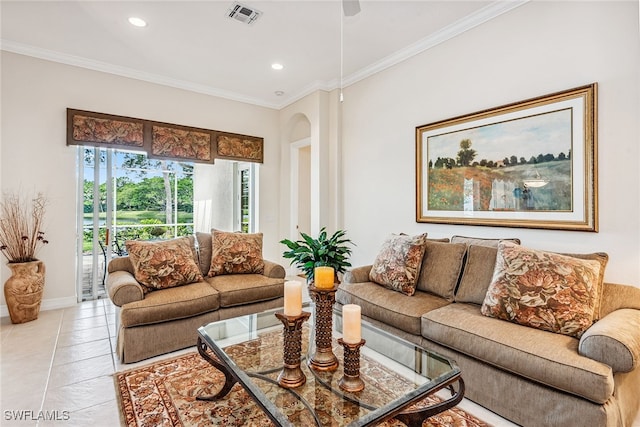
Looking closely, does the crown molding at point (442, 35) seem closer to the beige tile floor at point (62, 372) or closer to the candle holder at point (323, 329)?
the candle holder at point (323, 329)

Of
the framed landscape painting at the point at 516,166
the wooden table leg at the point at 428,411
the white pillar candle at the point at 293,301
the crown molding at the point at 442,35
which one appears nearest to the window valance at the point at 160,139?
the crown molding at the point at 442,35

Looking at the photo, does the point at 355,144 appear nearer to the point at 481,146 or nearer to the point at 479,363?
the point at 481,146

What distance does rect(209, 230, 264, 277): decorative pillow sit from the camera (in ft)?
10.6

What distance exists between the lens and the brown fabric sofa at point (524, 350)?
1.49 m

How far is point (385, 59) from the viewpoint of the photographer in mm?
3680

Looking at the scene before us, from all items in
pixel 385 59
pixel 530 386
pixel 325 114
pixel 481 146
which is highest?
pixel 385 59

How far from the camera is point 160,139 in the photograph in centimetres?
427

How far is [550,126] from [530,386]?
1888 millimetres

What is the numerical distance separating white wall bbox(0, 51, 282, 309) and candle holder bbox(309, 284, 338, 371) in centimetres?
Result: 361

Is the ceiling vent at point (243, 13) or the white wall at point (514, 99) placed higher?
the ceiling vent at point (243, 13)

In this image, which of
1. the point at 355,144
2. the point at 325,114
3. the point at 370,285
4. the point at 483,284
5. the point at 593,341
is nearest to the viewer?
the point at 593,341

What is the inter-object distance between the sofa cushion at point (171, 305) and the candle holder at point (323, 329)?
1.36 metres

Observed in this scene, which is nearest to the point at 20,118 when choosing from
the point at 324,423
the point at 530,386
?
the point at 324,423

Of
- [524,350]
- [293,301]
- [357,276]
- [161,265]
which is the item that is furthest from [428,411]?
[161,265]
